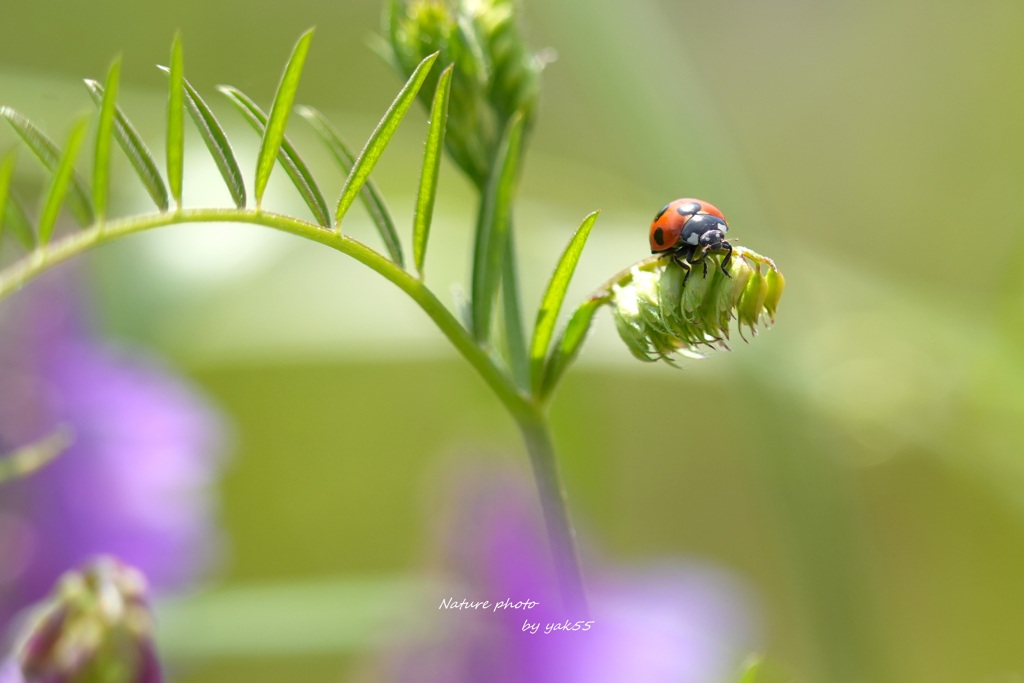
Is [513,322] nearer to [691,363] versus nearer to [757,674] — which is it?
[757,674]

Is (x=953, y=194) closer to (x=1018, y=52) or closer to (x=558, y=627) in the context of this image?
(x=1018, y=52)

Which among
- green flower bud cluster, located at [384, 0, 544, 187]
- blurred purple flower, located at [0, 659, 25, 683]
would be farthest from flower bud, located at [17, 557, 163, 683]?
green flower bud cluster, located at [384, 0, 544, 187]

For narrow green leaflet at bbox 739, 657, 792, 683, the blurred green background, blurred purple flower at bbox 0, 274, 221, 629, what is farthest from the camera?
the blurred green background

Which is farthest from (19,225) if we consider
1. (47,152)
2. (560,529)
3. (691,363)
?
(691,363)

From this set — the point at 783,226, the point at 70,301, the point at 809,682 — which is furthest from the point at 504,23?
the point at 783,226

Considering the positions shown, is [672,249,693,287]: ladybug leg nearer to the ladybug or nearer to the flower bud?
the ladybug

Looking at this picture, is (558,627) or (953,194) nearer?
(558,627)

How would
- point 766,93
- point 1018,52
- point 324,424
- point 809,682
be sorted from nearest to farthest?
point 809,682
point 1018,52
point 324,424
point 766,93

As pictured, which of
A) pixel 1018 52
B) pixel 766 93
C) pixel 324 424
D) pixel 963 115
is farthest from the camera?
pixel 766 93
